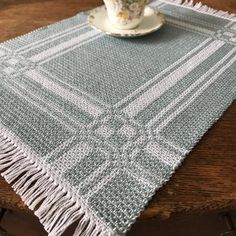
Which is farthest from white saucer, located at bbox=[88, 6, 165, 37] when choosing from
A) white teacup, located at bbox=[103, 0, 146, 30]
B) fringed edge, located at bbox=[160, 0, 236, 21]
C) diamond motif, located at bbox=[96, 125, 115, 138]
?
diamond motif, located at bbox=[96, 125, 115, 138]

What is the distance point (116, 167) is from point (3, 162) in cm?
17

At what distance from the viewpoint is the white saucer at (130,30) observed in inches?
29.1

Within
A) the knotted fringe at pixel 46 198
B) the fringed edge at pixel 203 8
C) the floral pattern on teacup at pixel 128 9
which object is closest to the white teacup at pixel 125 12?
the floral pattern on teacup at pixel 128 9

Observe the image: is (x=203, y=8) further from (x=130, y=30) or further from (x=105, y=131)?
(x=105, y=131)

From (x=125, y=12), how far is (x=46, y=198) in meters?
0.48

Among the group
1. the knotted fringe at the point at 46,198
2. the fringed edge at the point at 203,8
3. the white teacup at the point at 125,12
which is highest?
the white teacup at the point at 125,12

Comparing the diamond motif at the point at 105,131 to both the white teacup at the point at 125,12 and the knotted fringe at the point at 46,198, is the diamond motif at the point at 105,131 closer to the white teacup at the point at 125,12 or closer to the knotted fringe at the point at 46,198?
the knotted fringe at the point at 46,198

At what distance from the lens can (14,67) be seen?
640mm

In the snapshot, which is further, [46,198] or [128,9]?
[128,9]

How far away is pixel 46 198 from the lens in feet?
1.38

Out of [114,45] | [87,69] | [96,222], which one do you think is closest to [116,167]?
[96,222]

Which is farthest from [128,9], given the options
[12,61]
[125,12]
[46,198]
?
[46,198]

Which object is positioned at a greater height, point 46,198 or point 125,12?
point 125,12

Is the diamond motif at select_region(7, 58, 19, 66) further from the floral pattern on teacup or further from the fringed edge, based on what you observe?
the fringed edge
